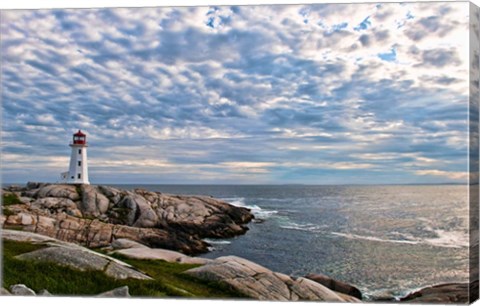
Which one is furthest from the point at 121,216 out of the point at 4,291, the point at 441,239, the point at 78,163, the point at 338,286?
the point at 441,239

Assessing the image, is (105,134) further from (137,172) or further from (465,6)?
(465,6)

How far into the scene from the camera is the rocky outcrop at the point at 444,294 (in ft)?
43.8

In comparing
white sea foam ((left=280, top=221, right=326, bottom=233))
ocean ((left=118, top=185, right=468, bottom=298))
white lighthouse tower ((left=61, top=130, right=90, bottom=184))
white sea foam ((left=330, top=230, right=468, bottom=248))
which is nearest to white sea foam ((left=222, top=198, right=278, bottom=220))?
ocean ((left=118, top=185, right=468, bottom=298))

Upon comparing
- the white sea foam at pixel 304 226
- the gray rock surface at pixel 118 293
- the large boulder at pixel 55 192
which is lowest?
the gray rock surface at pixel 118 293

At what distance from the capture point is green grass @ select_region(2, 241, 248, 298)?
1416cm

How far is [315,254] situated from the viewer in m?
14.8

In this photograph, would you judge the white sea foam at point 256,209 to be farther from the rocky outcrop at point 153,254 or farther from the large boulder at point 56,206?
the large boulder at point 56,206

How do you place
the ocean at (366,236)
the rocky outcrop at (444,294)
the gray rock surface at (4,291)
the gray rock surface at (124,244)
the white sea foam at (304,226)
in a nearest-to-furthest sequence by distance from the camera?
the rocky outcrop at (444,294)
the ocean at (366,236)
the gray rock surface at (4,291)
the white sea foam at (304,226)
the gray rock surface at (124,244)

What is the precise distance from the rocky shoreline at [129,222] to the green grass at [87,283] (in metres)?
0.29

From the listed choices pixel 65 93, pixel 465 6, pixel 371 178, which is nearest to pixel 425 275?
pixel 371 178

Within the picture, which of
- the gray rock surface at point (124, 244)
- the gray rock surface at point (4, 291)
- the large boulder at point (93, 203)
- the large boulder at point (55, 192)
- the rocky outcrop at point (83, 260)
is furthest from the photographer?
the large boulder at point (93, 203)

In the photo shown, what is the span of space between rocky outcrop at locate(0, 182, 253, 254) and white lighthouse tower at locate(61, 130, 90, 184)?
0.21m

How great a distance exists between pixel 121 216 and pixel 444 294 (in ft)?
25.7

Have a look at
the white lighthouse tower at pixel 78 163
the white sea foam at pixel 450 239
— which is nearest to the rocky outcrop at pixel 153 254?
the white lighthouse tower at pixel 78 163
